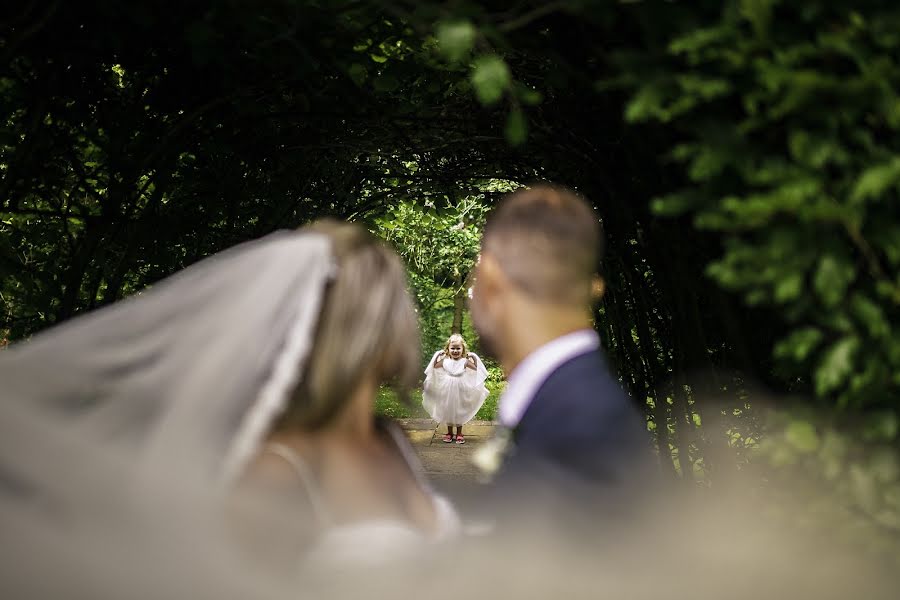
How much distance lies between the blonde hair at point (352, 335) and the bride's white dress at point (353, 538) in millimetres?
123

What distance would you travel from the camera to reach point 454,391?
41.0ft

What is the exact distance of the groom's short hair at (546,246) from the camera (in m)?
1.78

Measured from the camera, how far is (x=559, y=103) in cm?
379

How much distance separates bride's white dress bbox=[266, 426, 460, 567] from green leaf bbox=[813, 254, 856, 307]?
912 millimetres

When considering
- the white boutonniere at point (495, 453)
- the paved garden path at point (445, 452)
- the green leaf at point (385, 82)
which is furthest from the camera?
the paved garden path at point (445, 452)

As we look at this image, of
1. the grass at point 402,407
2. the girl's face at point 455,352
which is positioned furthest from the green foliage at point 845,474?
the grass at point 402,407

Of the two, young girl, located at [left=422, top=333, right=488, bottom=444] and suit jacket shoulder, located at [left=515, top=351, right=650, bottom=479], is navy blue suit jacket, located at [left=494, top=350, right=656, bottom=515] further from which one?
young girl, located at [left=422, top=333, right=488, bottom=444]

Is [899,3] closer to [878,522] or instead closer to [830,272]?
[830,272]

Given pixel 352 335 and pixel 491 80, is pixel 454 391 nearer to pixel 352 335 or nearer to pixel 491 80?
pixel 352 335

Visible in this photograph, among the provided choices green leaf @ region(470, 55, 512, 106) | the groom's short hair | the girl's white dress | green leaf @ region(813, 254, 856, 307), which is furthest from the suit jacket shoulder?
the girl's white dress

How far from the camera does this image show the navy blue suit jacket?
1.56m

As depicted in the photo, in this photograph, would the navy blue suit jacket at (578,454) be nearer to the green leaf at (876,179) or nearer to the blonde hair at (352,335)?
the blonde hair at (352,335)

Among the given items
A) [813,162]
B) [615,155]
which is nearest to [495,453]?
[813,162]

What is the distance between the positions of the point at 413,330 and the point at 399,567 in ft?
1.71
